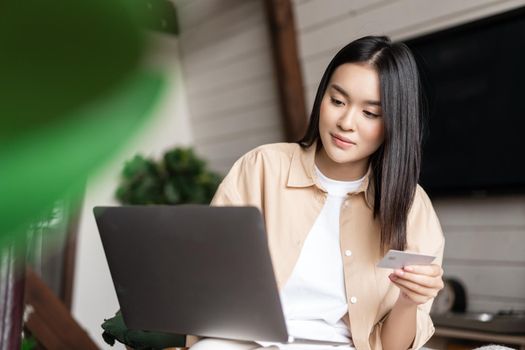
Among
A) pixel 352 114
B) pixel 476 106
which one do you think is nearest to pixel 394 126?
pixel 352 114

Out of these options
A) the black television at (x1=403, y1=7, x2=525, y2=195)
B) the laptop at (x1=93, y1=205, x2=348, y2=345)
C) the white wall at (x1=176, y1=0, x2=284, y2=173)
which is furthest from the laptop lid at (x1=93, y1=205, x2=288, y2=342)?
the white wall at (x1=176, y1=0, x2=284, y2=173)

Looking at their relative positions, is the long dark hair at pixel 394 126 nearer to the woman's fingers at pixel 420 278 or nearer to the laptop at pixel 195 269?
the woman's fingers at pixel 420 278

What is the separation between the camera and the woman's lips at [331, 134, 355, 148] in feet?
2.84

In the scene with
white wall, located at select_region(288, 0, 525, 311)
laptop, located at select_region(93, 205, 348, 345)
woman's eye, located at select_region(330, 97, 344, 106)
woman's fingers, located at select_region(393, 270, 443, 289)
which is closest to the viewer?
laptop, located at select_region(93, 205, 348, 345)

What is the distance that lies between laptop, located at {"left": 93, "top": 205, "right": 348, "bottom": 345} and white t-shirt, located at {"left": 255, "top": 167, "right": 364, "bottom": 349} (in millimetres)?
214

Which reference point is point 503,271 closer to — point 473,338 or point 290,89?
point 473,338

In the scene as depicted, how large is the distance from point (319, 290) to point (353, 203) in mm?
167

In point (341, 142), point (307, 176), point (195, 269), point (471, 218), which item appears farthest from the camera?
point (471, 218)

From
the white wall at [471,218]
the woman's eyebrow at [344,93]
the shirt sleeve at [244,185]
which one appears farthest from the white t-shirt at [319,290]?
the white wall at [471,218]

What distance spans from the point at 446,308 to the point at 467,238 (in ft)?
0.97

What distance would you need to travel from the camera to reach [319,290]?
921mm

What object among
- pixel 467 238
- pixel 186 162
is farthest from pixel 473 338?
pixel 186 162

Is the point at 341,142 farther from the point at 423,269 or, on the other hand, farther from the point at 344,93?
the point at 423,269

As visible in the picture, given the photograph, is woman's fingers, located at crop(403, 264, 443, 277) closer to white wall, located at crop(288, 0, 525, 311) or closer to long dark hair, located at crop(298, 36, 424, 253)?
long dark hair, located at crop(298, 36, 424, 253)
